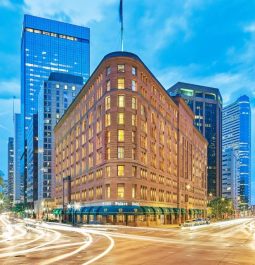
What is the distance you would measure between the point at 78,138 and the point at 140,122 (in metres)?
32.5

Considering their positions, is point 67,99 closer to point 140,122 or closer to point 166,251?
point 140,122

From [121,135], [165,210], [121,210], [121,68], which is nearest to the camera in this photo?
[121,210]

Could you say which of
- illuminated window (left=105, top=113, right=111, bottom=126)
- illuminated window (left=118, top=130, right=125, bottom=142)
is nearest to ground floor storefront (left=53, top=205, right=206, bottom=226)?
illuminated window (left=118, top=130, right=125, bottom=142)

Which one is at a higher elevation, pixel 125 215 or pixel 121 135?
pixel 121 135

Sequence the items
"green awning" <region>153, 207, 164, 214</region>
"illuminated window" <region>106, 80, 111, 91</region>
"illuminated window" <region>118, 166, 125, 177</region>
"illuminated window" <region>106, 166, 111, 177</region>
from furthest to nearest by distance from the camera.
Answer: "green awning" <region>153, 207, 164, 214</region>
"illuminated window" <region>106, 80, 111, 91</region>
"illuminated window" <region>106, 166, 111, 177</region>
"illuminated window" <region>118, 166, 125, 177</region>

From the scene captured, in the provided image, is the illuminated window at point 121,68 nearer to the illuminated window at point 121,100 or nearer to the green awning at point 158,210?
the illuminated window at point 121,100

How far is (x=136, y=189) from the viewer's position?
8375cm

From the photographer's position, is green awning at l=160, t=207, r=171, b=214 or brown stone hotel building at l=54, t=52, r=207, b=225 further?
green awning at l=160, t=207, r=171, b=214

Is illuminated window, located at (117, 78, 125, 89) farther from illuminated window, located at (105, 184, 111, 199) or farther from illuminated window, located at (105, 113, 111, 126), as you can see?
illuminated window, located at (105, 184, 111, 199)

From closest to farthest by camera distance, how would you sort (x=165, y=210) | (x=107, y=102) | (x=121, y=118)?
(x=121, y=118), (x=107, y=102), (x=165, y=210)

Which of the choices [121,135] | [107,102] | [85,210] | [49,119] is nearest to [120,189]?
[121,135]

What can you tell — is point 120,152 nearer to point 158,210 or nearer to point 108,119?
point 108,119

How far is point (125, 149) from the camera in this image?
82.5 m

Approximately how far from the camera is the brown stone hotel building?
82688 millimetres
